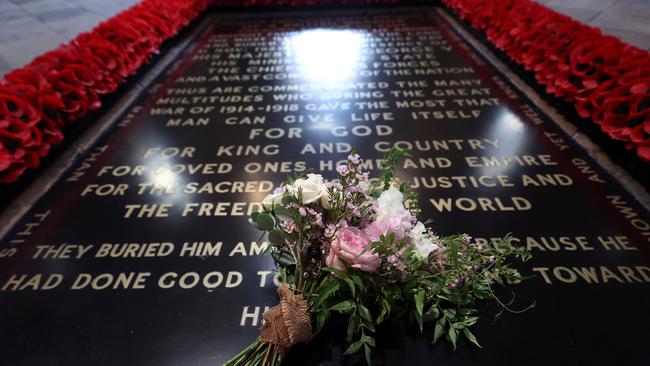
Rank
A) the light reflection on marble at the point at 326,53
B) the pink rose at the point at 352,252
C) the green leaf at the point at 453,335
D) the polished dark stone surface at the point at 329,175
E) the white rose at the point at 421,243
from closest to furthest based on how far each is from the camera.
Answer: the pink rose at the point at 352,252
the white rose at the point at 421,243
the green leaf at the point at 453,335
the polished dark stone surface at the point at 329,175
the light reflection on marble at the point at 326,53

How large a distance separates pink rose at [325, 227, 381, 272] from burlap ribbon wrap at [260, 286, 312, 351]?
199mm

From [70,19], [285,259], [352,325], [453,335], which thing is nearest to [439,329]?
[453,335]

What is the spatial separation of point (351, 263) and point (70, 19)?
8490 mm

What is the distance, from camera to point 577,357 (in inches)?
70.7

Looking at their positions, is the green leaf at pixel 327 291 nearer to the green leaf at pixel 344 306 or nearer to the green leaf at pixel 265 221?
the green leaf at pixel 344 306

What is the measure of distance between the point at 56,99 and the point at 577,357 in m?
3.91

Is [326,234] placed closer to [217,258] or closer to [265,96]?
[217,258]

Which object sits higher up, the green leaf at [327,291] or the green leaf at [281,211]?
the green leaf at [281,211]

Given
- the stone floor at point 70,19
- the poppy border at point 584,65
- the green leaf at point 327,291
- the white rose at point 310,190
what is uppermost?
the stone floor at point 70,19

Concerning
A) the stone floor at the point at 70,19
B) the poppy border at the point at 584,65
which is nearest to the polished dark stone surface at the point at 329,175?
the poppy border at the point at 584,65

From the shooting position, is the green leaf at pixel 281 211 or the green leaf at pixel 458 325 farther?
the green leaf at pixel 458 325

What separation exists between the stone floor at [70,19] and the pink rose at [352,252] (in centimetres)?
561

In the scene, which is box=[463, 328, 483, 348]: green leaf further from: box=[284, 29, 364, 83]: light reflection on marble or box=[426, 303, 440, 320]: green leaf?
box=[284, 29, 364, 83]: light reflection on marble

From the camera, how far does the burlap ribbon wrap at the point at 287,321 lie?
5.19 feet
